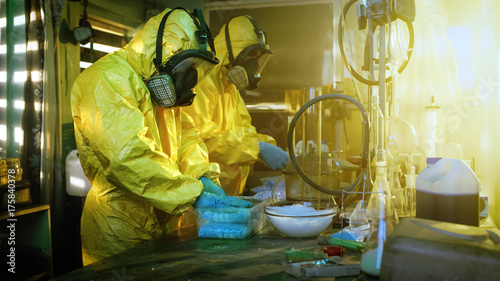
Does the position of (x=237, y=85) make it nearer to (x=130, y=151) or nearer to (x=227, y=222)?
(x=130, y=151)

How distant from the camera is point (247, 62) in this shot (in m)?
2.85

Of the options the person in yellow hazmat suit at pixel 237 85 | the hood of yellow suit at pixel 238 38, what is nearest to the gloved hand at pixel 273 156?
the person in yellow hazmat suit at pixel 237 85

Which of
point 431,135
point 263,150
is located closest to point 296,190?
point 263,150

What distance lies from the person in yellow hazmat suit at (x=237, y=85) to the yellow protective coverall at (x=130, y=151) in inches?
20.9

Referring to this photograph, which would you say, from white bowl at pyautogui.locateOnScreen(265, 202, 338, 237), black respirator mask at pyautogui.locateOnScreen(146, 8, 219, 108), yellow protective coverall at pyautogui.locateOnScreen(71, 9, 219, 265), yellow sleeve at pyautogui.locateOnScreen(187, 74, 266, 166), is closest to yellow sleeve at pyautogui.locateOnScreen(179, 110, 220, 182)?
yellow protective coverall at pyautogui.locateOnScreen(71, 9, 219, 265)

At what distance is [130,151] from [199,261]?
663 mm

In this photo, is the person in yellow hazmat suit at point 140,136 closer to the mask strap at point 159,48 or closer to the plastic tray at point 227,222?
the mask strap at point 159,48

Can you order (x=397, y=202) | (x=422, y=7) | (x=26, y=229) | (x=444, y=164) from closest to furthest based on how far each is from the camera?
(x=444, y=164) < (x=397, y=202) < (x=26, y=229) < (x=422, y=7)

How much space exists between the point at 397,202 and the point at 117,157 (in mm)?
1161

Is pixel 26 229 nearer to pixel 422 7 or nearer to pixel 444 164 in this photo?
pixel 444 164

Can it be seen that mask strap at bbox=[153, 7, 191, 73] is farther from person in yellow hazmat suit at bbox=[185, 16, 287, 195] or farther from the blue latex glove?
person in yellow hazmat suit at bbox=[185, 16, 287, 195]

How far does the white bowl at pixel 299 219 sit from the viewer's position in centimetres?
146

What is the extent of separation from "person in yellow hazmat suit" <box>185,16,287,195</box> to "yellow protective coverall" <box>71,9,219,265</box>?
0.53 m

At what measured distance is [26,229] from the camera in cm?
271
